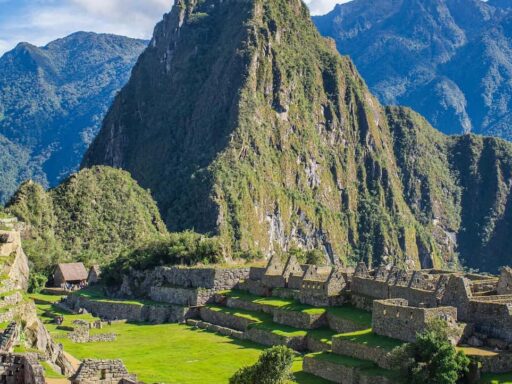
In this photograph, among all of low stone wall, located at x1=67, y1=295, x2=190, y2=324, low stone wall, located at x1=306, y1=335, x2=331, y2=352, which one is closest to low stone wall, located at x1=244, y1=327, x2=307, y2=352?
low stone wall, located at x1=306, y1=335, x2=331, y2=352

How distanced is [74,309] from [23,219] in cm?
3833

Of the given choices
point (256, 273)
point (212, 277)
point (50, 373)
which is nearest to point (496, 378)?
point (50, 373)

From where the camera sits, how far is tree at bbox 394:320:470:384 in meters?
32.8

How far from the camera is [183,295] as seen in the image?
63.4m

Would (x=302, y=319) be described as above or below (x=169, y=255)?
below

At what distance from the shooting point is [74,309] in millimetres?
68000

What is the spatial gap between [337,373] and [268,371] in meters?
6.73

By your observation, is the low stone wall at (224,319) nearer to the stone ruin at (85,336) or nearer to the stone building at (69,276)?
the stone ruin at (85,336)

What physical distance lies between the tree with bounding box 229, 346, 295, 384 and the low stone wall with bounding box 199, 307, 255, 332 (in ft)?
58.6

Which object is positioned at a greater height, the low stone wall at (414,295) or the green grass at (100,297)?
the low stone wall at (414,295)

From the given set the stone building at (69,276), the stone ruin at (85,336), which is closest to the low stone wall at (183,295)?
the stone ruin at (85,336)

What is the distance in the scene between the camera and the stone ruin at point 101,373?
20.7 m

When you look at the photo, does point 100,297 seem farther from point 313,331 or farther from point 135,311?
point 313,331

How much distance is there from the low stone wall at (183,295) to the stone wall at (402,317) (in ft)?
74.5
